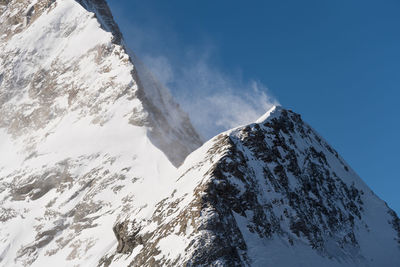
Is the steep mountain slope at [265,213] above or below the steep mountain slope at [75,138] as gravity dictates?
below

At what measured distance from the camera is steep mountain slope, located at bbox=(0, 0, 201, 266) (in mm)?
62281

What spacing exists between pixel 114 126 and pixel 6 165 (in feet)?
60.8

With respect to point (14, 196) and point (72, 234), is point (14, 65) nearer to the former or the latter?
point (14, 196)

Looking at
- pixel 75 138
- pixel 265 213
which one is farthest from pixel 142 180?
pixel 265 213

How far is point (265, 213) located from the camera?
45.4 meters

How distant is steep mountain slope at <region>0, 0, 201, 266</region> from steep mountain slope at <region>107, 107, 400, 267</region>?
18.0 ft

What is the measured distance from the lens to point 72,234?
6206 centimetres

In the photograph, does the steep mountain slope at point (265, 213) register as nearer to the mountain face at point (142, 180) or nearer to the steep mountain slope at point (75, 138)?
the mountain face at point (142, 180)

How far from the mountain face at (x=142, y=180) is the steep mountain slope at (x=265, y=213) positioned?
0.46 ft

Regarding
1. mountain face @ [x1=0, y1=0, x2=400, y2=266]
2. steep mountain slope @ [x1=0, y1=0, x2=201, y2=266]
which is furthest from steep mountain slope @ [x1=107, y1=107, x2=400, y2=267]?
steep mountain slope @ [x1=0, y1=0, x2=201, y2=266]

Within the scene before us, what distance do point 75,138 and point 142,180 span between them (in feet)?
59.7

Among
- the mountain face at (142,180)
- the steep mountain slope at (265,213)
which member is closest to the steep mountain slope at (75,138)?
the mountain face at (142,180)

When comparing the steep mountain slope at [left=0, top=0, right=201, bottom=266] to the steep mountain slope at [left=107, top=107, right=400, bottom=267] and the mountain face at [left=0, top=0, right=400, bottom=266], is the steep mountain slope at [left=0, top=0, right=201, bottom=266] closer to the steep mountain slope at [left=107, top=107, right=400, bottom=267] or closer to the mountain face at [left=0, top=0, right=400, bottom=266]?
the mountain face at [left=0, top=0, right=400, bottom=266]

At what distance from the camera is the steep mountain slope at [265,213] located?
39.4 metres
